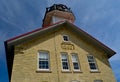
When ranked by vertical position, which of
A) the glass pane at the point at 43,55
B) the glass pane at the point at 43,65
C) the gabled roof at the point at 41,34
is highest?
the gabled roof at the point at 41,34

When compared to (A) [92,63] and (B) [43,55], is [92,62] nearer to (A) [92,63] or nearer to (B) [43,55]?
(A) [92,63]

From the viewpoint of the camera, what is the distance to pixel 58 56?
16.5m

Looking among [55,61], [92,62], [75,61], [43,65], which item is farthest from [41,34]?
[92,62]

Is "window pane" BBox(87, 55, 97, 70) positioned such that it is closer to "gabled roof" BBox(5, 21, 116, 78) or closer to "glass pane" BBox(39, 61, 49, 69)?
"gabled roof" BBox(5, 21, 116, 78)

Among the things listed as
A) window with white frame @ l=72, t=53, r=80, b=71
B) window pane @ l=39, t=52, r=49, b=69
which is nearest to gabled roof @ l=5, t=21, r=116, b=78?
window pane @ l=39, t=52, r=49, b=69

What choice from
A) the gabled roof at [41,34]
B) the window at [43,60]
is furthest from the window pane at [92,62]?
the window at [43,60]

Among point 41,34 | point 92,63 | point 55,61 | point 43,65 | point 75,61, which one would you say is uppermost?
point 41,34

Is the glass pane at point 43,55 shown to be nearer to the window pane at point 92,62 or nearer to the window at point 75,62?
the window at point 75,62

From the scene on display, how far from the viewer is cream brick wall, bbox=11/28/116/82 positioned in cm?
1446

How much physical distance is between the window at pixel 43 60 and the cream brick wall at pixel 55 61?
17.4 inches

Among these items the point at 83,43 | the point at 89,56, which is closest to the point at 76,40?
the point at 83,43

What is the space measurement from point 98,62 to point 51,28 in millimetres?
6746

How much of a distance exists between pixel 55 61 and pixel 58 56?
2.39 ft

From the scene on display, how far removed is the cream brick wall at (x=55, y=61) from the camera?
14461 mm
